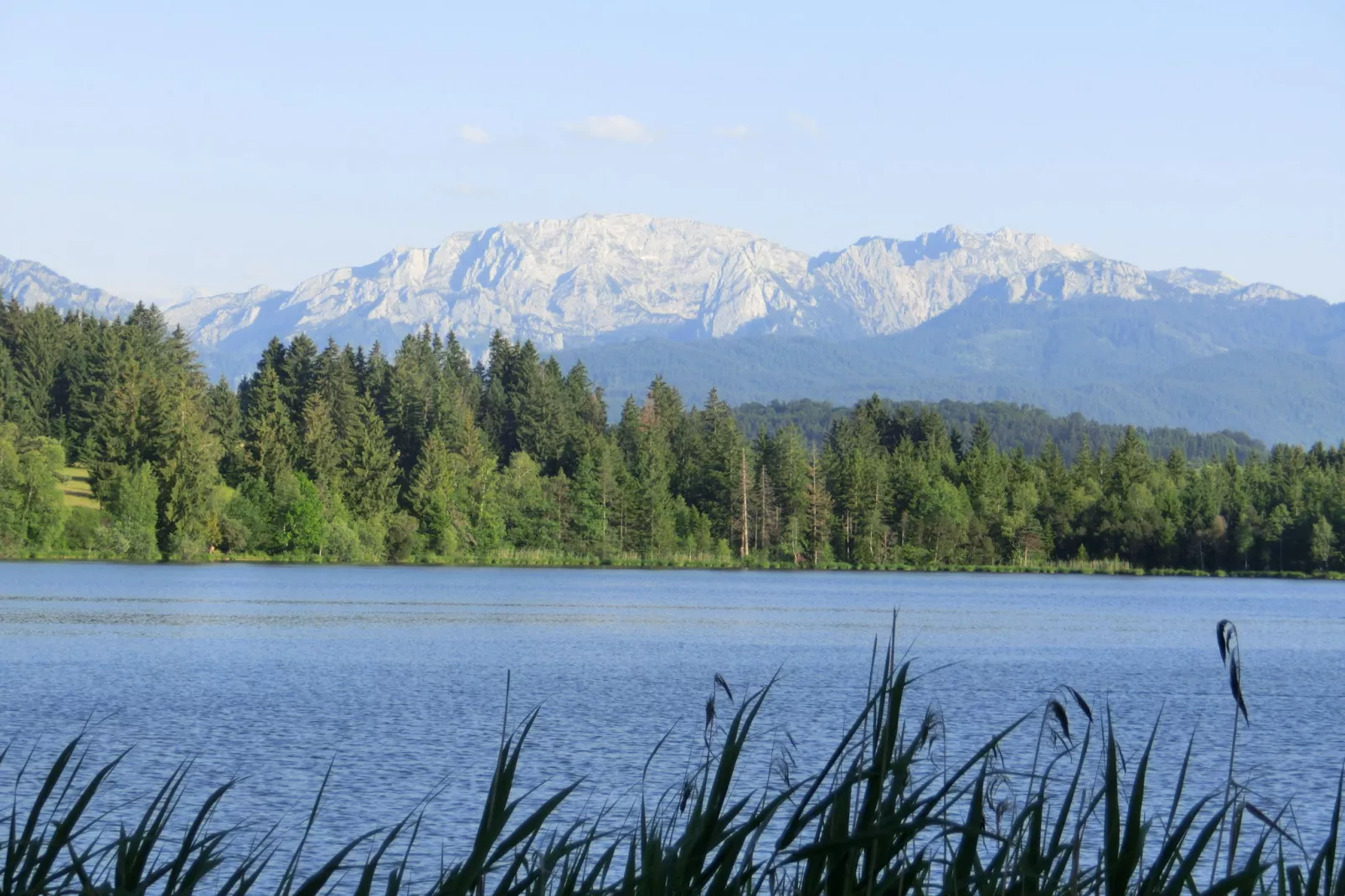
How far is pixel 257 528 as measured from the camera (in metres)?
109

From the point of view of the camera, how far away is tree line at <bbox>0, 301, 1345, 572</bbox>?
108688 millimetres

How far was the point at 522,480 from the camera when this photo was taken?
123500mm

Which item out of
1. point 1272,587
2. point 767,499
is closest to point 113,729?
point 1272,587

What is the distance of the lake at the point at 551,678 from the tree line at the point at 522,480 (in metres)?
27.0

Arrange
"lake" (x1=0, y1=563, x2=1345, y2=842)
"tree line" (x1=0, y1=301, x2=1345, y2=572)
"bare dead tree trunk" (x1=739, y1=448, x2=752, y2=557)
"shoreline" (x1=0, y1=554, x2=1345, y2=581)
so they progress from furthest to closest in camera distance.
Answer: "bare dead tree trunk" (x1=739, y1=448, x2=752, y2=557) < "shoreline" (x1=0, y1=554, x2=1345, y2=581) < "tree line" (x1=0, y1=301, x2=1345, y2=572) < "lake" (x1=0, y1=563, x2=1345, y2=842)

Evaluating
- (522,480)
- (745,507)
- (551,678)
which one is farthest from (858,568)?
(551,678)

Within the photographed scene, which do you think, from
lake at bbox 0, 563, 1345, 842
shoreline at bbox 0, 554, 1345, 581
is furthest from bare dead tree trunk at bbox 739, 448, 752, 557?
lake at bbox 0, 563, 1345, 842

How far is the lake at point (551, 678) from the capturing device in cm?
2330

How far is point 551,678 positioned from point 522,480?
86224 millimetres

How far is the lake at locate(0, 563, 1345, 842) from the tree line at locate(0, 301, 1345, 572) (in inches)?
1063

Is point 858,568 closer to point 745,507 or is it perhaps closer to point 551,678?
point 745,507

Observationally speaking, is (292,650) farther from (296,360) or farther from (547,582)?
(296,360)

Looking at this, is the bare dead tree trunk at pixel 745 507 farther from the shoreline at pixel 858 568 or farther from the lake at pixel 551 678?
the lake at pixel 551 678

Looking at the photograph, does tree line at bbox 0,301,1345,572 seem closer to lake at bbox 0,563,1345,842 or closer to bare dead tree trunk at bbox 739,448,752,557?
bare dead tree trunk at bbox 739,448,752,557
